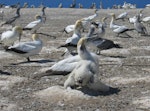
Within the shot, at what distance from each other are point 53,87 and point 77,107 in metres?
1.26

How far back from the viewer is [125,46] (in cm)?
1778

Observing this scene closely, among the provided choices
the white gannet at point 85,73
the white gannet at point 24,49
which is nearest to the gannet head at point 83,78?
the white gannet at point 85,73

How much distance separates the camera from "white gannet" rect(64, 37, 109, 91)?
31.3 feet

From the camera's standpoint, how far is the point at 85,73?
9.50 m

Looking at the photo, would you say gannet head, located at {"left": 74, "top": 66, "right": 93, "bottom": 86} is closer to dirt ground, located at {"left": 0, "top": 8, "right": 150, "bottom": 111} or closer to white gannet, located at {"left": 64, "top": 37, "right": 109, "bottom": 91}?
white gannet, located at {"left": 64, "top": 37, "right": 109, "bottom": 91}

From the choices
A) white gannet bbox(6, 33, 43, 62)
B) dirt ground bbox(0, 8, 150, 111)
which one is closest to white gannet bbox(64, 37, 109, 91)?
dirt ground bbox(0, 8, 150, 111)

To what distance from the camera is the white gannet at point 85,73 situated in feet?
31.3

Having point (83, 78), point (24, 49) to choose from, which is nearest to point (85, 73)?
point (83, 78)

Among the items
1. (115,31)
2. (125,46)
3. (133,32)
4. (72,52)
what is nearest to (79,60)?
(72,52)

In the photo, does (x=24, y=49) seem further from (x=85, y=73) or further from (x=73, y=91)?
(x=85, y=73)

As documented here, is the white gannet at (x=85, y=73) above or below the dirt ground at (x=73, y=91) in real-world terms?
above

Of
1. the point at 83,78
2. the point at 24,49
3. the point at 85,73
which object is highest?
the point at 85,73

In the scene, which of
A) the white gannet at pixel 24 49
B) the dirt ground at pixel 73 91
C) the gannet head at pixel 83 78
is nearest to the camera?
the dirt ground at pixel 73 91

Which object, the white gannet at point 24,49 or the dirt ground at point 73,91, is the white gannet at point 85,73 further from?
the white gannet at point 24,49
